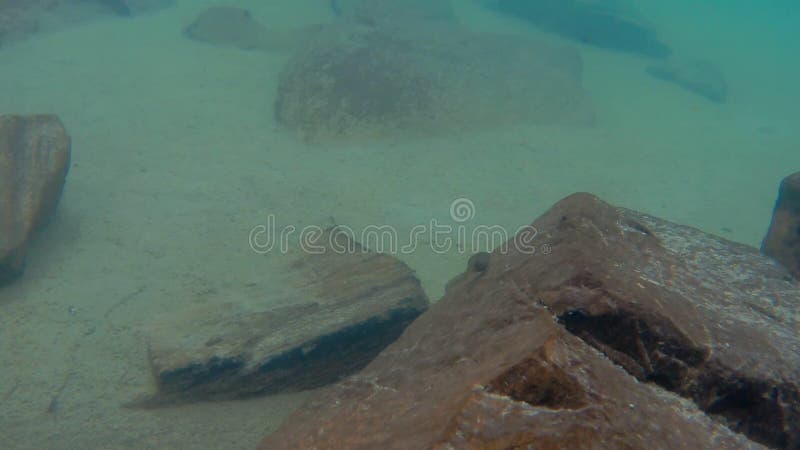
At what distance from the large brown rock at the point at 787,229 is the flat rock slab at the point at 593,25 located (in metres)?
15.9

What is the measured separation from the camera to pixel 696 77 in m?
17.9

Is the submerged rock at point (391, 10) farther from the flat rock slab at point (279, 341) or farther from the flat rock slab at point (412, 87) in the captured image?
the flat rock slab at point (279, 341)

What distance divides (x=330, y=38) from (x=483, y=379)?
1076 cm

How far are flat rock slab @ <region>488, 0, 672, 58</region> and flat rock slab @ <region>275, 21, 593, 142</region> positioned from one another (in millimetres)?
7755

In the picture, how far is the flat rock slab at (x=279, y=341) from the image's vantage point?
3.87 metres

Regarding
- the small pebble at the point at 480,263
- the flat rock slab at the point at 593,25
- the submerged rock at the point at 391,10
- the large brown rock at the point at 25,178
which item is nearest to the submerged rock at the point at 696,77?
the flat rock slab at the point at 593,25

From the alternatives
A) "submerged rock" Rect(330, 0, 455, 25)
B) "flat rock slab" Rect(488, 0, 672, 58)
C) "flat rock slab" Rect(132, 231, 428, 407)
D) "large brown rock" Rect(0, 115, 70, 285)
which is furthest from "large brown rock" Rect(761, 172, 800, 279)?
"flat rock slab" Rect(488, 0, 672, 58)

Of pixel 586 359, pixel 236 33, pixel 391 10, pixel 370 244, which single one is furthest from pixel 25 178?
pixel 391 10

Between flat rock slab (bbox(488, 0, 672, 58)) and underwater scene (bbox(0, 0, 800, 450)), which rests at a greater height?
flat rock slab (bbox(488, 0, 672, 58))

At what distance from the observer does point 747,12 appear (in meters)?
47.4

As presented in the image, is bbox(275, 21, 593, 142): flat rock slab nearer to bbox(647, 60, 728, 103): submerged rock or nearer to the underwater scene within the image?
the underwater scene

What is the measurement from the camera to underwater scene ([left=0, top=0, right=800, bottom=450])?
2562mm

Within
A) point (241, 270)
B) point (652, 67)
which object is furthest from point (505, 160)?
point (652, 67)

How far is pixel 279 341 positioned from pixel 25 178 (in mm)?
3954
